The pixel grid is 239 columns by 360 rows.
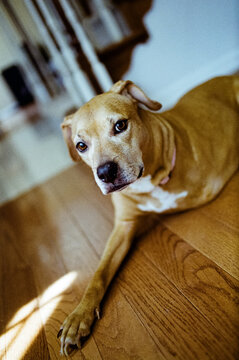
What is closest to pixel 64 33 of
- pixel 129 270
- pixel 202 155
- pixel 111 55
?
pixel 111 55

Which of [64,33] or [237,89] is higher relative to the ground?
[64,33]

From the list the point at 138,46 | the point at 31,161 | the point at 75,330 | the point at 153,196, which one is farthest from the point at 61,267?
the point at 31,161

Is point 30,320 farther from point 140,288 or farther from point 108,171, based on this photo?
point 108,171

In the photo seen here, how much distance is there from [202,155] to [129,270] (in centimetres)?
89

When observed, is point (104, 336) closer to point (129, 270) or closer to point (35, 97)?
point (129, 270)

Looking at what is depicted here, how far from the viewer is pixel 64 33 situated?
3859mm

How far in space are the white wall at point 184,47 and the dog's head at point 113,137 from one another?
9.20 ft

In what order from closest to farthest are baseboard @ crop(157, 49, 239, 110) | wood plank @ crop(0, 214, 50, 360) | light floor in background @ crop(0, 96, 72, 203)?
1. wood plank @ crop(0, 214, 50, 360)
2. baseboard @ crop(157, 49, 239, 110)
3. light floor in background @ crop(0, 96, 72, 203)

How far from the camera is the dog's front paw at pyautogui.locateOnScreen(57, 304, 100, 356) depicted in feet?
4.59

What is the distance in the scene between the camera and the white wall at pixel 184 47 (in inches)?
158

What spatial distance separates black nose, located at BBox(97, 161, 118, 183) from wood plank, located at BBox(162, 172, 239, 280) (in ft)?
2.12

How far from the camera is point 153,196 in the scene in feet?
6.11

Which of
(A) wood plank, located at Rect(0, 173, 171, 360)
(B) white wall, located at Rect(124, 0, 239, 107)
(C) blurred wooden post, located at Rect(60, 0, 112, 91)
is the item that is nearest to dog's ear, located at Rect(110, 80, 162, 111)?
(A) wood plank, located at Rect(0, 173, 171, 360)

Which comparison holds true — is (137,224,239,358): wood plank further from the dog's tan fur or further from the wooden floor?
the dog's tan fur
